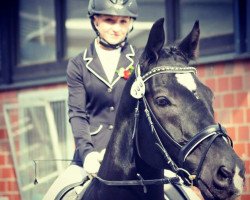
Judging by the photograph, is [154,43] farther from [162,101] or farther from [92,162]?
[92,162]

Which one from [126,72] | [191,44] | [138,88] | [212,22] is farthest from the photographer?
[212,22]

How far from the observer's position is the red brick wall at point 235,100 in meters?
6.11

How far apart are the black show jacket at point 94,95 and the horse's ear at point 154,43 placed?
2.34 ft

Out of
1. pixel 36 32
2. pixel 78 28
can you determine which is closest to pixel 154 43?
pixel 78 28

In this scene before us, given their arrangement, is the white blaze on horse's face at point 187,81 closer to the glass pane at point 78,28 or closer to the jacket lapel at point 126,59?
the jacket lapel at point 126,59

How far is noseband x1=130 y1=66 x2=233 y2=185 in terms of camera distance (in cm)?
295

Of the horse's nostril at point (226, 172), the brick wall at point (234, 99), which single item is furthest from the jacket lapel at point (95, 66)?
the brick wall at point (234, 99)

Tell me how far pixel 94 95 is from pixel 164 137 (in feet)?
3.42

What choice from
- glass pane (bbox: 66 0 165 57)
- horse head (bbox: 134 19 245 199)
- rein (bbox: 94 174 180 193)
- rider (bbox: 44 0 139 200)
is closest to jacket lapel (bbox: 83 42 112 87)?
rider (bbox: 44 0 139 200)

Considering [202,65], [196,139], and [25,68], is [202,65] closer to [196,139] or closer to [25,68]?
[25,68]

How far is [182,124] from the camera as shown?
121 inches

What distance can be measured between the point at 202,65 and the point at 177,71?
3.33 meters

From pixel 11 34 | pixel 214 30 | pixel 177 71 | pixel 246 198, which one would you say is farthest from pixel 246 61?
pixel 11 34

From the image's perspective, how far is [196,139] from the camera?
2.97m
